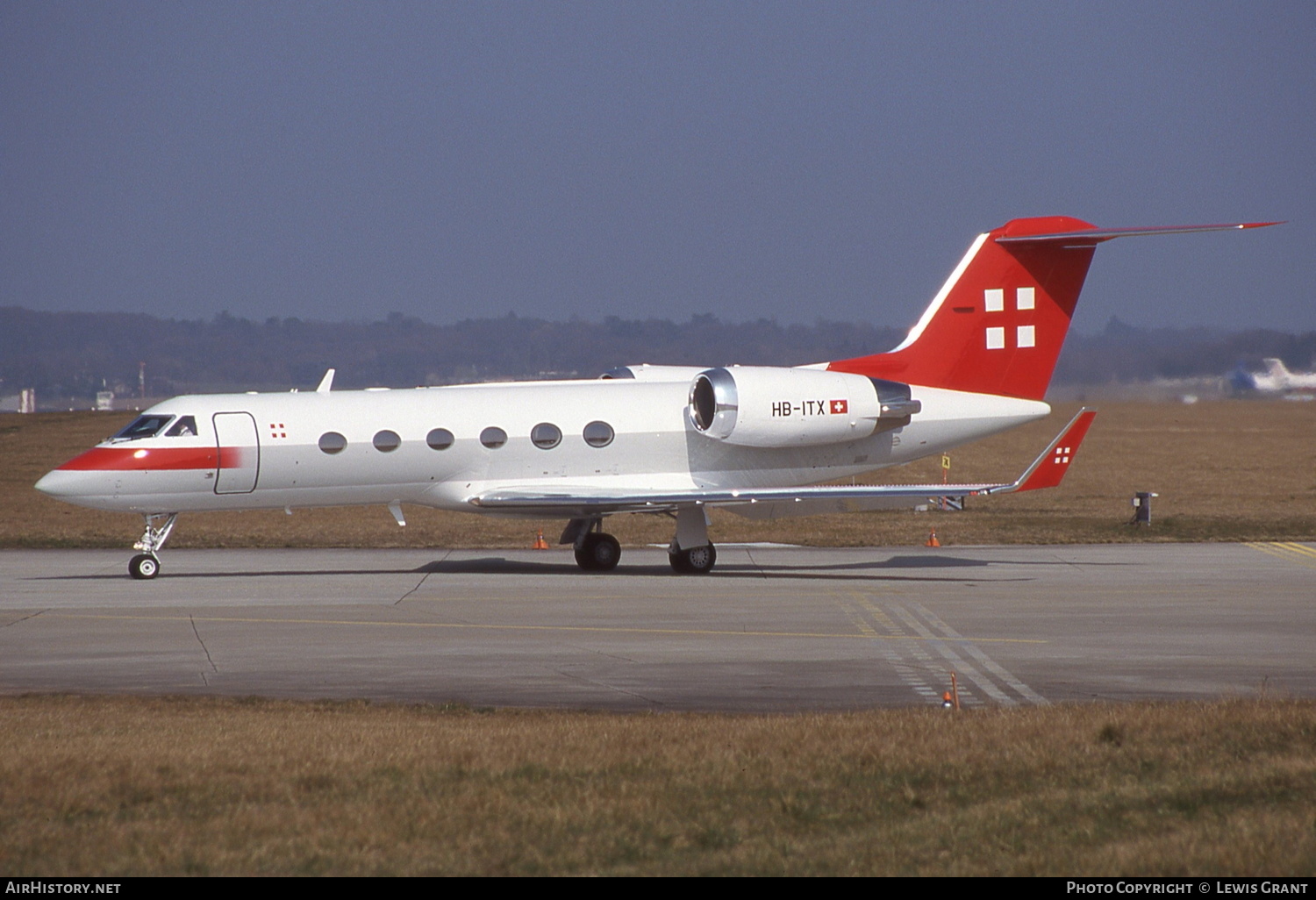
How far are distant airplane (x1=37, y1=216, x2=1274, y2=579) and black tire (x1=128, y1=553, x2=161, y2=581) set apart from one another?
0.03m

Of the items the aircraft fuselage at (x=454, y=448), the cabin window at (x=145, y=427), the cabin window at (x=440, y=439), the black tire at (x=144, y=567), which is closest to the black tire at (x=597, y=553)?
the aircraft fuselage at (x=454, y=448)

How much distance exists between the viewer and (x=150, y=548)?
80.3 ft

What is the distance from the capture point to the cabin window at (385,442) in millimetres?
24156

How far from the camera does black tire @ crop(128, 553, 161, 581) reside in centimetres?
2402

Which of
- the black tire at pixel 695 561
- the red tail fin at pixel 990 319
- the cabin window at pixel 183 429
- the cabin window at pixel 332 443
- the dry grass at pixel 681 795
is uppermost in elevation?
the red tail fin at pixel 990 319

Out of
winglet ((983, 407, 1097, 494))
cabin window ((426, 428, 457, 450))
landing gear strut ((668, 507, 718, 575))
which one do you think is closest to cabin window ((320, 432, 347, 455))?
cabin window ((426, 428, 457, 450))

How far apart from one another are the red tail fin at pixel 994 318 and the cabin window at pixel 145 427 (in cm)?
1262

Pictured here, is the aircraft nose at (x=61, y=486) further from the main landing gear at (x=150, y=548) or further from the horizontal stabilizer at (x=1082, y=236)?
the horizontal stabilizer at (x=1082, y=236)

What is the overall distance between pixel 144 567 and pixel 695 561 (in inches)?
375

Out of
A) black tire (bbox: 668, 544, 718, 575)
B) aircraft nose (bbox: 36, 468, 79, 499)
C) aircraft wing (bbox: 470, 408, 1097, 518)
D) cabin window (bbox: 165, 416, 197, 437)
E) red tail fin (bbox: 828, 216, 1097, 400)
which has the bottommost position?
black tire (bbox: 668, 544, 718, 575)

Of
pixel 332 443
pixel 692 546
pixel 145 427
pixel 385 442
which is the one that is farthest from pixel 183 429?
pixel 692 546

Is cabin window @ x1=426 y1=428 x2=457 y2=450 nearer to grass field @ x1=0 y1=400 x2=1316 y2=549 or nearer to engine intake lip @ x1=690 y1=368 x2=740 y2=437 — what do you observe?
engine intake lip @ x1=690 y1=368 x2=740 y2=437

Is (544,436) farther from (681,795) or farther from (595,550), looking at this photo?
(681,795)

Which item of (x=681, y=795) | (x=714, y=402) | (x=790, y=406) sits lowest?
(x=681, y=795)
